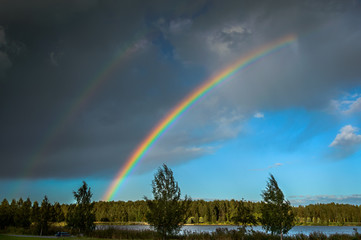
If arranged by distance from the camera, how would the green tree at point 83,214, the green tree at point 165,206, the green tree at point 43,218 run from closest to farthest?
the green tree at point 165,206
the green tree at point 83,214
the green tree at point 43,218

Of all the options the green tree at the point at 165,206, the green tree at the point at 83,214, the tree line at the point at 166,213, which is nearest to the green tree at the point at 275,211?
the tree line at the point at 166,213

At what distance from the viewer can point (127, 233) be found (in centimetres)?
3203

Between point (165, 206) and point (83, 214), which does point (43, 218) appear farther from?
point (165, 206)

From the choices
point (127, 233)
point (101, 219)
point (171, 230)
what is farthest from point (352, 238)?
point (101, 219)

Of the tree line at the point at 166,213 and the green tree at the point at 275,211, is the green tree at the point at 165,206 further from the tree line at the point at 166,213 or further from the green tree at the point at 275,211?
the green tree at the point at 275,211

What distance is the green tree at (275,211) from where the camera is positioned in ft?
78.1

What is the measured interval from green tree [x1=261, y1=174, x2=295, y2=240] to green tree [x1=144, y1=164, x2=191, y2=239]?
23.7 feet

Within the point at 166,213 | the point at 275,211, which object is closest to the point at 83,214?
the point at 166,213

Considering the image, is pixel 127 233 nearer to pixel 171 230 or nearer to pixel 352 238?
pixel 171 230

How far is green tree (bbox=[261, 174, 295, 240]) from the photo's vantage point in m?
23.8

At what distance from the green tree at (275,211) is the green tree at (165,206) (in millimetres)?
7219

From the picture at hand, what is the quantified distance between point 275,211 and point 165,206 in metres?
9.88

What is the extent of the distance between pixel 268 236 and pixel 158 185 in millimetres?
11598

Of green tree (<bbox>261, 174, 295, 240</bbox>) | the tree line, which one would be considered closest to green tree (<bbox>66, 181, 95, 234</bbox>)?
the tree line
